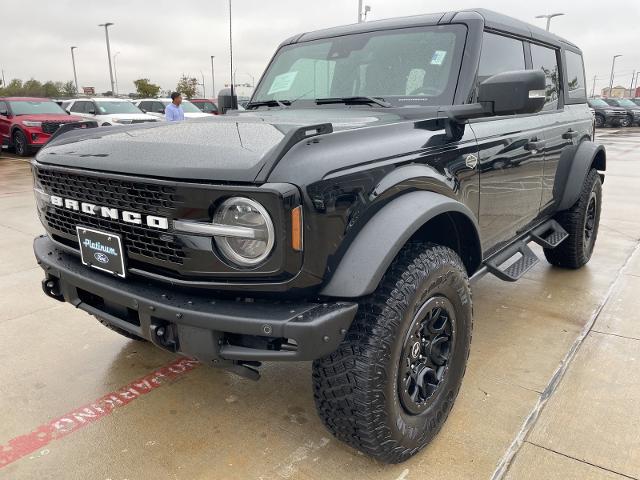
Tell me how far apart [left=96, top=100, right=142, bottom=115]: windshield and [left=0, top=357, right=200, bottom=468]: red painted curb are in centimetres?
1360

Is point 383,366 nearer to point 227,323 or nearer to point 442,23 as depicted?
point 227,323

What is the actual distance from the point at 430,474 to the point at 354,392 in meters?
0.55

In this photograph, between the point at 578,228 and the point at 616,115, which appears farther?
the point at 616,115

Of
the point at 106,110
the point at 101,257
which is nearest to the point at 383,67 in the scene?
the point at 101,257

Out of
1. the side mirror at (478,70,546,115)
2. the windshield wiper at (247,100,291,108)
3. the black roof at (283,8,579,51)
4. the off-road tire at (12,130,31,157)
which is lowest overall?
the off-road tire at (12,130,31,157)

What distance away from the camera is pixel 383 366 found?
1.86 m

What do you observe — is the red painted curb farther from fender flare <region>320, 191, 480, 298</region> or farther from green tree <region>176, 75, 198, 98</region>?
green tree <region>176, 75, 198, 98</region>

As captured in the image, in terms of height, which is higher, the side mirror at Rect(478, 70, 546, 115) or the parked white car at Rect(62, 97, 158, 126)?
the side mirror at Rect(478, 70, 546, 115)

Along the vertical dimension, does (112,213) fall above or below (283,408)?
above

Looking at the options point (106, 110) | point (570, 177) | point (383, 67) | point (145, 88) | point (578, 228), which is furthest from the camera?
point (145, 88)

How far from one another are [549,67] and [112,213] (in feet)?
10.7

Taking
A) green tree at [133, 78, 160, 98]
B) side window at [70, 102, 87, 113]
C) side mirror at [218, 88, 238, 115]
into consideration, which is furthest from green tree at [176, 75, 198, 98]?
side mirror at [218, 88, 238, 115]

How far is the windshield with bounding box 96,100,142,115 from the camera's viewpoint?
14.9 meters

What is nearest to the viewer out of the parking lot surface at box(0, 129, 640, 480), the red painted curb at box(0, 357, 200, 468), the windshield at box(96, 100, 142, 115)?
the parking lot surface at box(0, 129, 640, 480)
